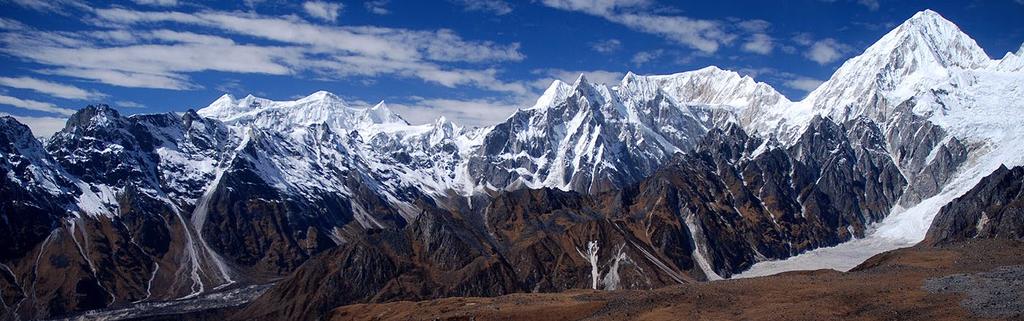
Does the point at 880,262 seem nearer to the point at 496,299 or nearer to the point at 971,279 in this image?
the point at 971,279

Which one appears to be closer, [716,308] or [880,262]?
[716,308]

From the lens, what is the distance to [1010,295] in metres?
97.0

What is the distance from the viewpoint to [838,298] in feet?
362

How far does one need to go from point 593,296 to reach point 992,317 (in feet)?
213

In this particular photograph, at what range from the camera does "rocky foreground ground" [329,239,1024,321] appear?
327 feet

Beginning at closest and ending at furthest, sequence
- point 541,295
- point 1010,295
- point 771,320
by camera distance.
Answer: point 1010,295 < point 771,320 < point 541,295

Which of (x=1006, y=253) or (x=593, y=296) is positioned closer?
(x=1006, y=253)

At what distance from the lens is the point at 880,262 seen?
494 feet

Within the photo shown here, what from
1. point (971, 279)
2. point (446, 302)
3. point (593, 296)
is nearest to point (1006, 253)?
point (971, 279)

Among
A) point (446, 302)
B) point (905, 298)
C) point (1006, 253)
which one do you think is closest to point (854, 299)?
point (905, 298)

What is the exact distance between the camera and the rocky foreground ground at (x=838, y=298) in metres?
99.8

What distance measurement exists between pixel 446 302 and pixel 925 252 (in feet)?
280

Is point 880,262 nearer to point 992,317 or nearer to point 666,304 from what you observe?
point 666,304

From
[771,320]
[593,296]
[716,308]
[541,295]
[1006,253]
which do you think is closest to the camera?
[771,320]
